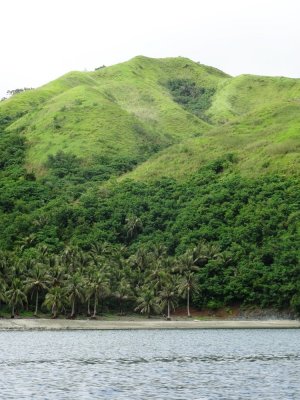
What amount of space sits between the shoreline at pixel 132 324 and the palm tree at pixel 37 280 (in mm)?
6338

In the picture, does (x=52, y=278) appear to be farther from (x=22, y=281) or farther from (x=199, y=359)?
(x=199, y=359)

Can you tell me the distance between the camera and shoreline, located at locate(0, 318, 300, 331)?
124 meters

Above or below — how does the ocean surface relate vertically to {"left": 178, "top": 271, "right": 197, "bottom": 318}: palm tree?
below

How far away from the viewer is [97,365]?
6881 centimetres

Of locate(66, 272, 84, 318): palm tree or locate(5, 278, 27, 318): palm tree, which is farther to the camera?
locate(66, 272, 84, 318): palm tree

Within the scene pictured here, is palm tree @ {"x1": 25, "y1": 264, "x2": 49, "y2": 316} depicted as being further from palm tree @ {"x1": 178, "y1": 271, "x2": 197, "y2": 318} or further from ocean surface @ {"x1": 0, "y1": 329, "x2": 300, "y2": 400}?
palm tree @ {"x1": 178, "y1": 271, "x2": 197, "y2": 318}

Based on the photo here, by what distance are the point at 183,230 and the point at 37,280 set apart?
45869mm

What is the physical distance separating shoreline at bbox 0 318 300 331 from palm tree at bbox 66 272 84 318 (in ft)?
14.0

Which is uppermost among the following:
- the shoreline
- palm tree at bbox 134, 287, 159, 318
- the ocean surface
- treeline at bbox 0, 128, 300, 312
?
treeline at bbox 0, 128, 300, 312

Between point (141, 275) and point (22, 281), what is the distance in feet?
85.0

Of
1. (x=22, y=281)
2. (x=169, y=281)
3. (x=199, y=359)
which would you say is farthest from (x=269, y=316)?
(x=199, y=359)

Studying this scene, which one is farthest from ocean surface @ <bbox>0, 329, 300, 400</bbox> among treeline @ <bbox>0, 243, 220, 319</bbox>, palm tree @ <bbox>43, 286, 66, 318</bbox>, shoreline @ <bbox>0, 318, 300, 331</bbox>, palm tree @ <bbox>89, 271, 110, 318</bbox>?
palm tree @ <bbox>89, 271, 110, 318</bbox>

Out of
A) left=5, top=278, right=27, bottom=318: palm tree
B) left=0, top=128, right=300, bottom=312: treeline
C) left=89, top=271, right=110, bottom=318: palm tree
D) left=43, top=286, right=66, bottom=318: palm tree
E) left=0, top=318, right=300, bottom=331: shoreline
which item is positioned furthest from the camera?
left=0, top=128, right=300, bottom=312: treeline

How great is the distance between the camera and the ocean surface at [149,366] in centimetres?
5244
